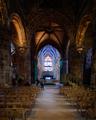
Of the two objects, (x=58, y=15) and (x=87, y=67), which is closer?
(x=58, y=15)

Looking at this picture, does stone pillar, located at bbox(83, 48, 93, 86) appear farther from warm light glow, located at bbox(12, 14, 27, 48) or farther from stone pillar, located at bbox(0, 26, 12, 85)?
stone pillar, located at bbox(0, 26, 12, 85)

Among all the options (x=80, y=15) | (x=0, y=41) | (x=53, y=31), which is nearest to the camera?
(x=0, y=41)

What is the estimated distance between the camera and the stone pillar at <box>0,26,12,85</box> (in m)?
17.7

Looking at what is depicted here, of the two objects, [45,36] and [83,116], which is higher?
[45,36]

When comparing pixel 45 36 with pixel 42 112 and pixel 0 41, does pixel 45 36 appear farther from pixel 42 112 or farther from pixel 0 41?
pixel 42 112

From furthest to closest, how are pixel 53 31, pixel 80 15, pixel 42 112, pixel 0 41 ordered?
pixel 53 31, pixel 80 15, pixel 0 41, pixel 42 112

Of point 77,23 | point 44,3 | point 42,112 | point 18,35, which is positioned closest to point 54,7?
point 44,3

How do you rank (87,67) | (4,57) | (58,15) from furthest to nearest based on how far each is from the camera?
(87,67), (58,15), (4,57)

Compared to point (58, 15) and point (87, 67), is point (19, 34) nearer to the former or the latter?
point (58, 15)

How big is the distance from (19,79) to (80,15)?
8569 mm

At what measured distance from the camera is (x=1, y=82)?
17.8 metres

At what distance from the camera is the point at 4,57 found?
59.6ft

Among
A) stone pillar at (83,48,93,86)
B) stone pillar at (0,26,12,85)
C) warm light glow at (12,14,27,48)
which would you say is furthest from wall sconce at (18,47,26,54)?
stone pillar at (0,26,12,85)

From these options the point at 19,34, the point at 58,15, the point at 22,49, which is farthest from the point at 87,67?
the point at 19,34
